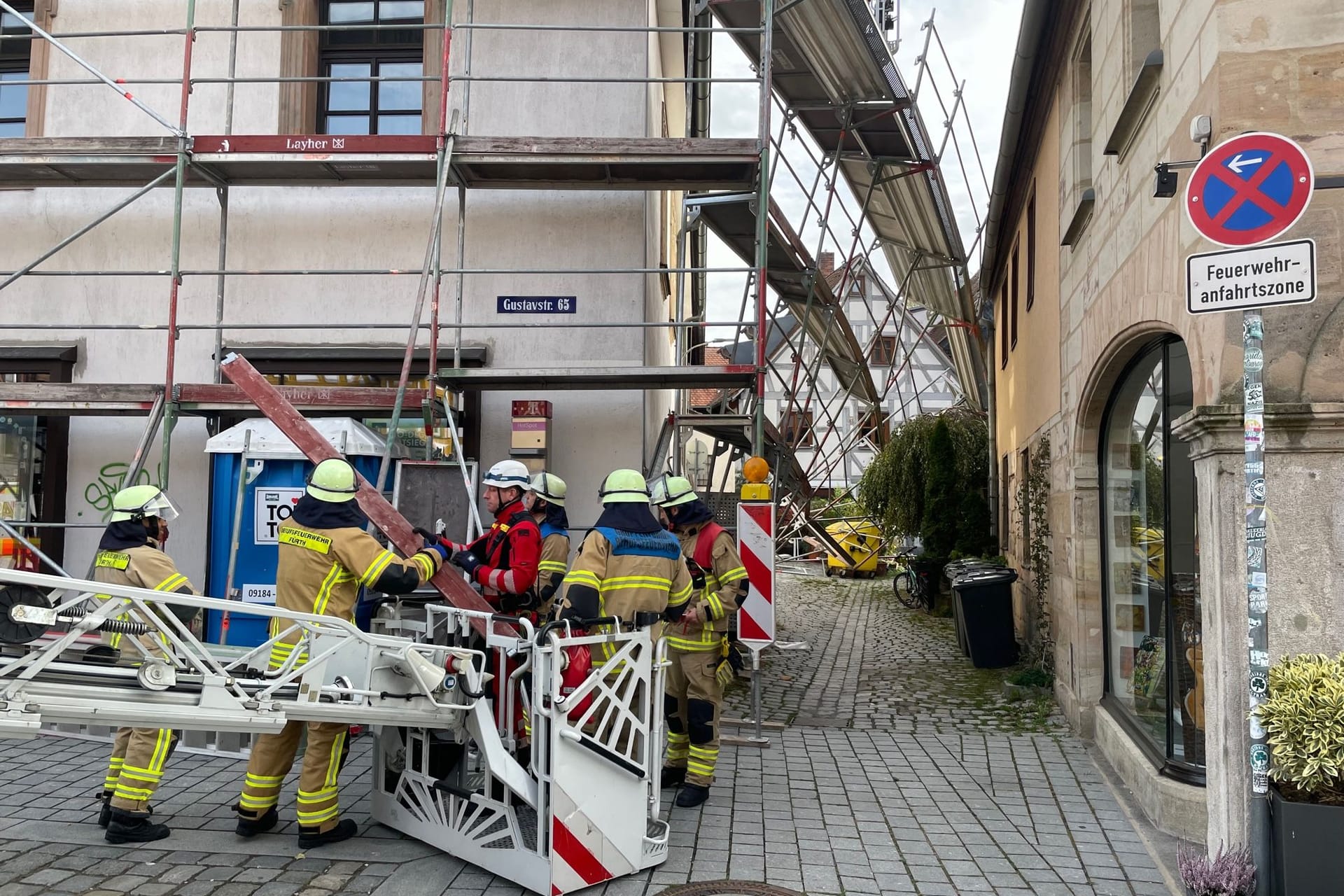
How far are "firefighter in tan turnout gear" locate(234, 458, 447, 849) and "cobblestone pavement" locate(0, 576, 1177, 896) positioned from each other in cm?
14

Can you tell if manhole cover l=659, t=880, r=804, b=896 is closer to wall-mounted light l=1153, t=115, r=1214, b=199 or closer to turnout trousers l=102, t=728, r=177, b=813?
turnout trousers l=102, t=728, r=177, b=813

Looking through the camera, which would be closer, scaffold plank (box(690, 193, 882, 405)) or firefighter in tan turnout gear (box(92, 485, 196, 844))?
firefighter in tan turnout gear (box(92, 485, 196, 844))

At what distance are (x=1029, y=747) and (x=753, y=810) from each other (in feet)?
8.19

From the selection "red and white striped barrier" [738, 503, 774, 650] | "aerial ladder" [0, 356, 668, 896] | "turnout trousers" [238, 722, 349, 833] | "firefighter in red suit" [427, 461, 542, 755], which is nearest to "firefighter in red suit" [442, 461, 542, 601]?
"firefighter in red suit" [427, 461, 542, 755]

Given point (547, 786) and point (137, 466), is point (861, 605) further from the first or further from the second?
point (547, 786)

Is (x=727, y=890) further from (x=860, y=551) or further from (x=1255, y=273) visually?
(x=860, y=551)

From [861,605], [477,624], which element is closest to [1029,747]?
[477,624]

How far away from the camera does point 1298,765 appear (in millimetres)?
3963

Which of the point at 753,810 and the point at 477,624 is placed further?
the point at 753,810

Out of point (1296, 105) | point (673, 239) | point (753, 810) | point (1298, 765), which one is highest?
point (673, 239)

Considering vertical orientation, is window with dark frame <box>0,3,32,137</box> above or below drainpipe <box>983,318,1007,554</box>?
above

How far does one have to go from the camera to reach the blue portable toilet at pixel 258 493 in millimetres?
7711

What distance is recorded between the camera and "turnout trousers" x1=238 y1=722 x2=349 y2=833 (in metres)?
5.20

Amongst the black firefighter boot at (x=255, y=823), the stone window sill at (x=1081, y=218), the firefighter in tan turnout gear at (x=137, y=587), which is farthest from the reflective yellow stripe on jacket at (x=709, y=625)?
the stone window sill at (x=1081, y=218)
